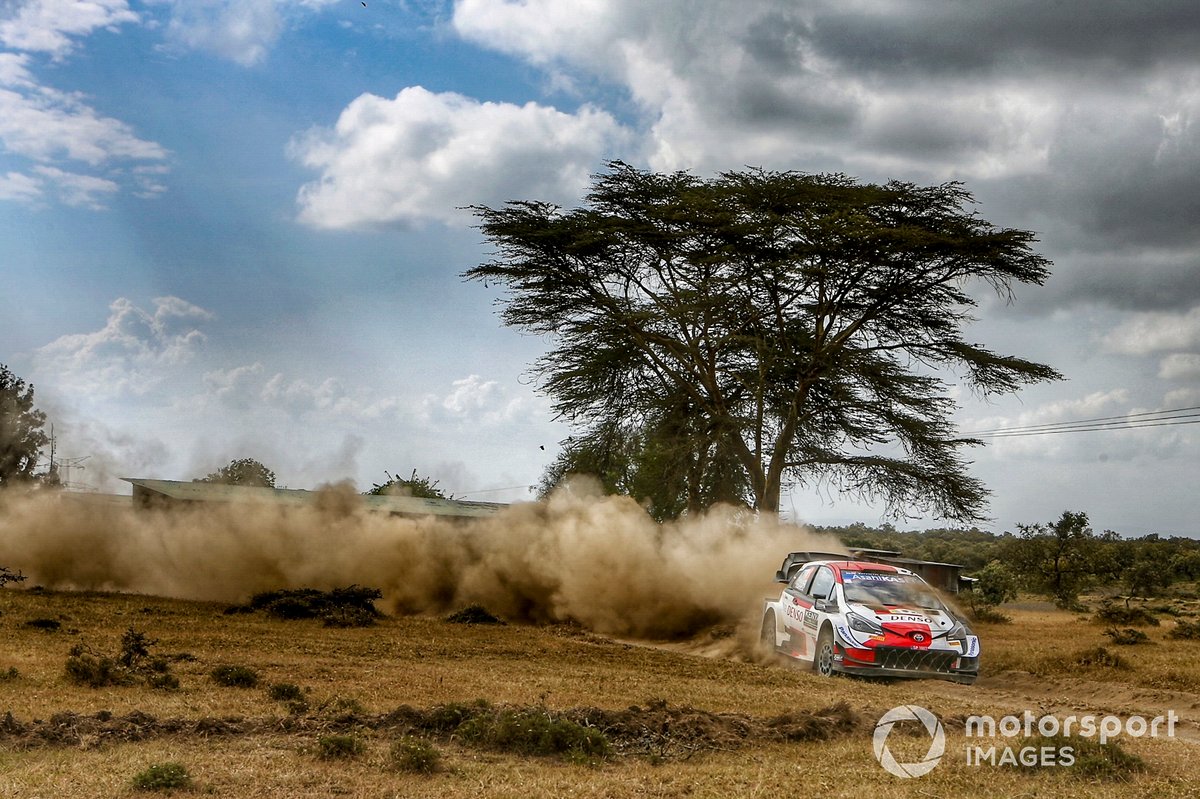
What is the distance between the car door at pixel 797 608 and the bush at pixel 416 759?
9.08 metres

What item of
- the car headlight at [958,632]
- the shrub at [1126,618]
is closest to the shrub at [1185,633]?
the shrub at [1126,618]

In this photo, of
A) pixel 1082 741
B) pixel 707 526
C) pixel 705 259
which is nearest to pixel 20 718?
pixel 1082 741

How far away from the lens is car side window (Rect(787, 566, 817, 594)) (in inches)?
731

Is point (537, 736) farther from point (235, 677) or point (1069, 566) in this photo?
point (1069, 566)

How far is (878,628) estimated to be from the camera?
16.3m

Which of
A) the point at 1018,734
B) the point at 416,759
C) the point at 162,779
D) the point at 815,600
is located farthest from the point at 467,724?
the point at 815,600

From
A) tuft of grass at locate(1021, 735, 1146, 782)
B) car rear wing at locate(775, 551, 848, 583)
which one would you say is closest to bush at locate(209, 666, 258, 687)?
tuft of grass at locate(1021, 735, 1146, 782)

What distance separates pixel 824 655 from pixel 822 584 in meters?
1.25

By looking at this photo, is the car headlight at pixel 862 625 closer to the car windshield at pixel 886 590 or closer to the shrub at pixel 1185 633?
the car windshield at pixel 886 590

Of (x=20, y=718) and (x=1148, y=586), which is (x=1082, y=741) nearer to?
(x=20, y=718)

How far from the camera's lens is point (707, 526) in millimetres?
29344

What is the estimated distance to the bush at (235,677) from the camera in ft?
48.3

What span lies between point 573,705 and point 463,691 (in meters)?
1.93

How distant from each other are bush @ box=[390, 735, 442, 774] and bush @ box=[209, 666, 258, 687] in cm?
543
